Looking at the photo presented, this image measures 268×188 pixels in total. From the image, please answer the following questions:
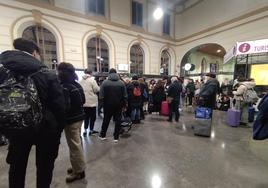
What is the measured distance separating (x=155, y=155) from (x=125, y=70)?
7.44m

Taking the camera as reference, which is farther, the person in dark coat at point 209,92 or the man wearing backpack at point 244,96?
the man wearing backpack at point 244,96

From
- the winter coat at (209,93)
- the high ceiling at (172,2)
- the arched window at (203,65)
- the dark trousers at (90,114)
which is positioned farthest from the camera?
the arched window at (203,65)

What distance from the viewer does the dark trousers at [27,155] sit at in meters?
1.15

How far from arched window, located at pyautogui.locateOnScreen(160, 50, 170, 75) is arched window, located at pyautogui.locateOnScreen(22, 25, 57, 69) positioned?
7.27 m

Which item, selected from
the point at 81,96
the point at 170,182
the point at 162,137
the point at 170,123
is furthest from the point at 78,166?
the point at 170,123

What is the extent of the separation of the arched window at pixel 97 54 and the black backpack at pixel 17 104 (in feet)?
26.1

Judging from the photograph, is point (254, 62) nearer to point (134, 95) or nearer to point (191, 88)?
point (191, 88)

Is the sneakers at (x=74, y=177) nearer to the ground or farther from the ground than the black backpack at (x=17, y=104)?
nearer to the ground

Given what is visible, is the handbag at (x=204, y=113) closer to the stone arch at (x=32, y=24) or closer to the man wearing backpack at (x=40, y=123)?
the man wearing backpack at (x=40, y=123)

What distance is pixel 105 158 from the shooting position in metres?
2.44

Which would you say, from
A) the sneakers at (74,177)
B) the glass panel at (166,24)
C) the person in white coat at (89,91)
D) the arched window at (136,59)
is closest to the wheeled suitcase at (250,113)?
the person in white coat at (89,91)

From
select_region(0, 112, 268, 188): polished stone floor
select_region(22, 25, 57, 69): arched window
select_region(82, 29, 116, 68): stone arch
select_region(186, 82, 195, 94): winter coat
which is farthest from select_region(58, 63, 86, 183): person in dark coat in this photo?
select_region(82, 29, 116, 68): stone arch

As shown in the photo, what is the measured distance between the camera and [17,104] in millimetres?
979

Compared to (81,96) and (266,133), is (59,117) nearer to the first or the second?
(81,96)
